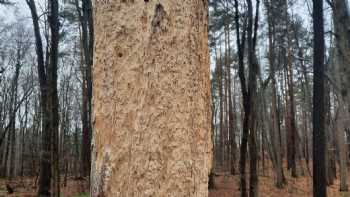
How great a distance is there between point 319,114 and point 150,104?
6.99m

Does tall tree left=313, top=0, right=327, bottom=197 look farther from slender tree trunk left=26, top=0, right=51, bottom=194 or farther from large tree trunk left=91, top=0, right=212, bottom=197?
slender tree trunk left=26, top=0, right=51, bottom=194

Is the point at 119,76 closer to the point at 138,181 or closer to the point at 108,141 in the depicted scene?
the point at 108,141

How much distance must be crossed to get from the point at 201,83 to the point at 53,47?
7555mm

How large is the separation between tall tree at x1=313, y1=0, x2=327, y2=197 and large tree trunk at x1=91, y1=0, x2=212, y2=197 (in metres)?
6.86

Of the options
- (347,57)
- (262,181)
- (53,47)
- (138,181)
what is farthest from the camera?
(262,181)

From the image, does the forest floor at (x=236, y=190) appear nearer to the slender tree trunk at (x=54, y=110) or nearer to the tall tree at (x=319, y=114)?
the slender tree trunk at (x=54, y=110)

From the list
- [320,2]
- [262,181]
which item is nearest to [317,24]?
[320,2]

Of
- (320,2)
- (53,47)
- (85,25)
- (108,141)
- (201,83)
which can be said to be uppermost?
(85,25)

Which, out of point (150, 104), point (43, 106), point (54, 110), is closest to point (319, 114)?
point (54, 110)

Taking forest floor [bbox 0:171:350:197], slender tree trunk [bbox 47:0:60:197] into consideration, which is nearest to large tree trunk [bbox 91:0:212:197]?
slender tree trunk [bbox 47:0:60:197]

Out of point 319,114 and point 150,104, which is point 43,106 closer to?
point 319,114

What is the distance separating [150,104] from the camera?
86 cm

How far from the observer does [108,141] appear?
2.90ft

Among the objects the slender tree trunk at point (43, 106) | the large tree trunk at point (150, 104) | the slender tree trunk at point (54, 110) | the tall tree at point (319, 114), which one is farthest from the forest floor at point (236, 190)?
the large tree trunk at point (150, 104)
